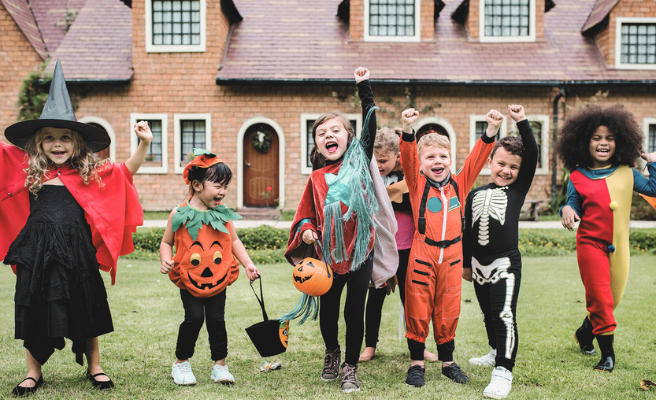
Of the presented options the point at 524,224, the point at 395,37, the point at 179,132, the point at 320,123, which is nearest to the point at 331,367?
the point at 320,123

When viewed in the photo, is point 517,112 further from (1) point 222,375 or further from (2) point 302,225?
(1) point 222,375

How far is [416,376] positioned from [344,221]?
115 centimetres

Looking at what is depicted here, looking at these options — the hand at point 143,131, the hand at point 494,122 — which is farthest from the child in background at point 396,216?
the hand at point 143,131

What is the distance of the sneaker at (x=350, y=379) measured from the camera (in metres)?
3.24

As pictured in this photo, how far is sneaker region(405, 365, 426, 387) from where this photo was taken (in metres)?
3.32

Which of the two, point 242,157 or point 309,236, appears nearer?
point 309,236

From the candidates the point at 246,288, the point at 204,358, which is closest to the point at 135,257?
the point at 246,288

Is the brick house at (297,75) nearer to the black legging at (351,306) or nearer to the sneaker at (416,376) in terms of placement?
the black legging at (351,306)

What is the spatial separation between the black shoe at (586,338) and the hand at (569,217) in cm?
84

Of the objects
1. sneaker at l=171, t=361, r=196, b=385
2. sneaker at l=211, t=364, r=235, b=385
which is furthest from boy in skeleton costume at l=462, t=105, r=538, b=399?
sneaker at l=171, t=361, r=196, b=385

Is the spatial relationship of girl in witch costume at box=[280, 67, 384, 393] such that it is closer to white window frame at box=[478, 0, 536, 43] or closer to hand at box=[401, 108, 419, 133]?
hand at box=[401, 108, 419, 133]

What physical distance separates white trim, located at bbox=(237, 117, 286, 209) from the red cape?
1119cm

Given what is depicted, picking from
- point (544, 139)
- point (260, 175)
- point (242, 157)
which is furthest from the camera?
point (260, 175)

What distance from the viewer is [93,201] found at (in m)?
3.31
